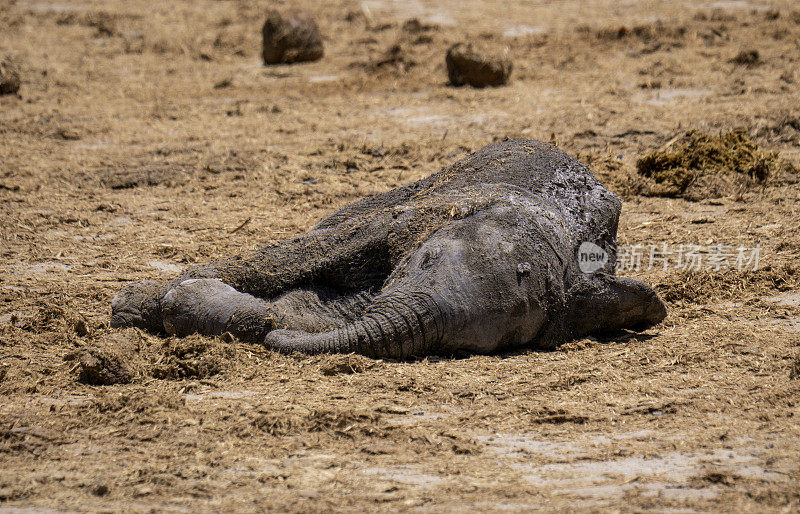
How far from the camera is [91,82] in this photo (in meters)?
11.4

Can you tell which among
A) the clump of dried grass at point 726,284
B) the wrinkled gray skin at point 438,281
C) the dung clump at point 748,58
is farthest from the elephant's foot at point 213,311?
the dung clump at point 748,58

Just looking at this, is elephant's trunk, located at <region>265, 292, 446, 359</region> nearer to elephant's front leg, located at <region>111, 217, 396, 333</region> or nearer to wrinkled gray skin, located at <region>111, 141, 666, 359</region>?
wrinkled gray skin, located at <region>111, 141, 666, 359</region>

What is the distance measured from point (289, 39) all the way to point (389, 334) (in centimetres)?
828

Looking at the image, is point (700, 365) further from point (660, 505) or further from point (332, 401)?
point (332, 401)

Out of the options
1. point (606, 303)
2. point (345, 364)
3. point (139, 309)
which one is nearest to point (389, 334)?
point (345, 364)

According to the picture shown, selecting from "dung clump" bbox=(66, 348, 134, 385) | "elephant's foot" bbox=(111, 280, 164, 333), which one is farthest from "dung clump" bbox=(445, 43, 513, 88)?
"dung clump" bbox=(66, 348, 134, 385)

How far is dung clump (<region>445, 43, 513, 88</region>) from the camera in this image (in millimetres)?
10383

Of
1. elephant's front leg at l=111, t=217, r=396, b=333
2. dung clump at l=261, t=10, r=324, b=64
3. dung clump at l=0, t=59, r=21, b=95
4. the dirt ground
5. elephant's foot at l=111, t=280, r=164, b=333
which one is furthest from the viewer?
dung clump at l=261, t=10, r=324, b=64

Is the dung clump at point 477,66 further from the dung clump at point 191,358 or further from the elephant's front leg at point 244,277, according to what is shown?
the dung clump at point 191,358

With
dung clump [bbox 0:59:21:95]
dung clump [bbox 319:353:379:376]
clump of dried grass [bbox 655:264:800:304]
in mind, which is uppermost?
dung clump [bbox 0:59:21:95]

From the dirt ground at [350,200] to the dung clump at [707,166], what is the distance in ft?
0.36

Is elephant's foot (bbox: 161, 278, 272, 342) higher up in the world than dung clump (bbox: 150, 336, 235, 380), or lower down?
higher up

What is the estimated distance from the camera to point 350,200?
7570 millimetres

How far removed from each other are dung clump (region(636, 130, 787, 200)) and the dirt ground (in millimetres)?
110
